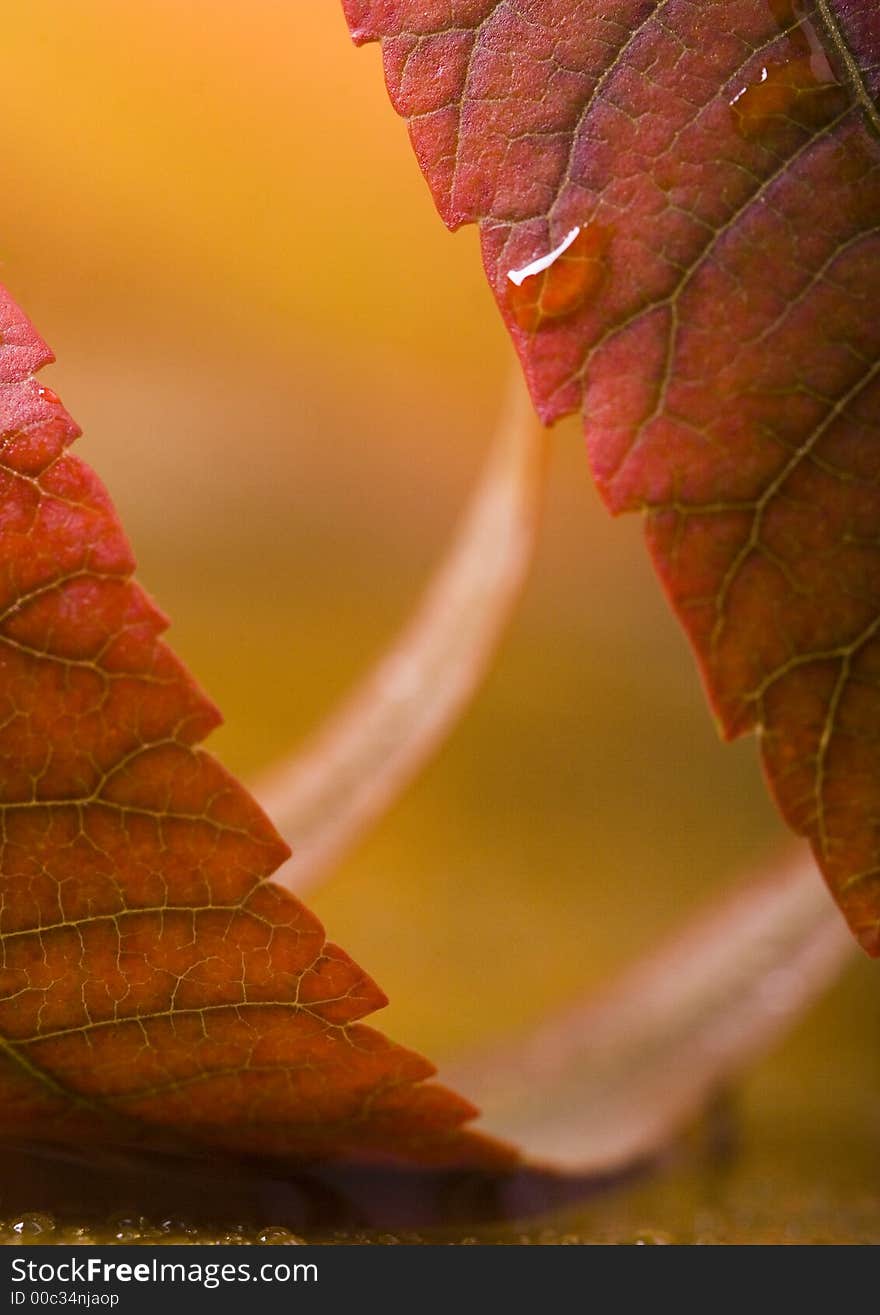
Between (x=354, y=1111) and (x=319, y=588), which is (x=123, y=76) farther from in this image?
(x=354, y=1111)

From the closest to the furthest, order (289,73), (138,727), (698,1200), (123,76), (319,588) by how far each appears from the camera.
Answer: (138,727)
(698,1200)
(123,76)
(289,73)
(319,588)

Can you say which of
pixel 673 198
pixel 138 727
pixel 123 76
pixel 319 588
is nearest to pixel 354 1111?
pixel 138 727

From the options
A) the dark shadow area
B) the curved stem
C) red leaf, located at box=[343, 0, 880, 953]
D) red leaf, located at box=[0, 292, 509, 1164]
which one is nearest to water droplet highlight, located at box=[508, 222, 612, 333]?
red leaf, located at box=[343, 0, 880, 953]

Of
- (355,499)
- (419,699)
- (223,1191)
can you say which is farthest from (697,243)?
(355,499)

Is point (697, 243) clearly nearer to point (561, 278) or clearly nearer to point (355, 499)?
point (561, 278)

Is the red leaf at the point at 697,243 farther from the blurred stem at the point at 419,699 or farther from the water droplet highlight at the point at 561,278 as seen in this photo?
the blurred stem at the point at 419,699

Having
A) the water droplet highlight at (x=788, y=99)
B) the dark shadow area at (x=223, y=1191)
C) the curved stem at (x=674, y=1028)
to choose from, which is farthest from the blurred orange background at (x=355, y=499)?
the water droplet highlight at (x=788, y=99)
